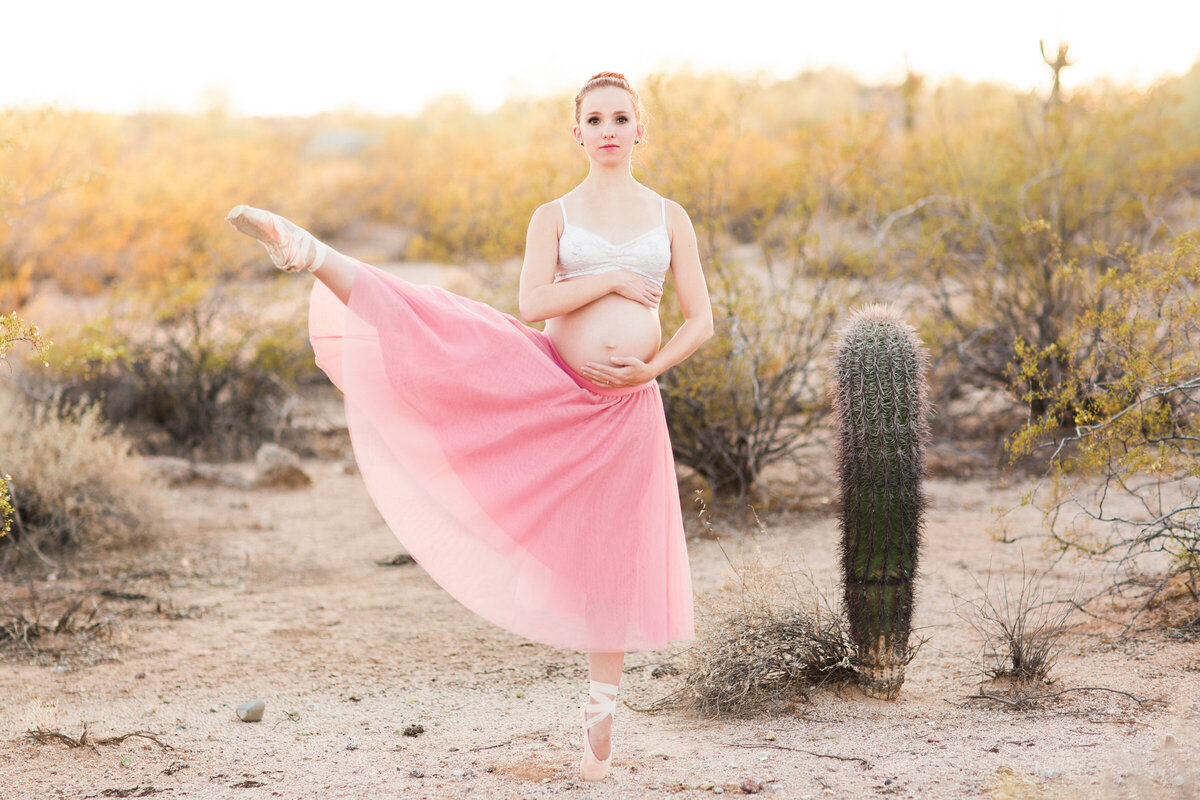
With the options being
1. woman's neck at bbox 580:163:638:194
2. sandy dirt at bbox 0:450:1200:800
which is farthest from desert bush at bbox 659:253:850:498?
woman's neck at bbox 580:163:638:194

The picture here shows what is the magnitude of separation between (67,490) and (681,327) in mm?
4900

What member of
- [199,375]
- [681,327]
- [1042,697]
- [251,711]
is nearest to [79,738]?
[251,711]

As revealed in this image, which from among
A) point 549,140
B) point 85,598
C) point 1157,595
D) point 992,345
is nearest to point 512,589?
point 1157,595

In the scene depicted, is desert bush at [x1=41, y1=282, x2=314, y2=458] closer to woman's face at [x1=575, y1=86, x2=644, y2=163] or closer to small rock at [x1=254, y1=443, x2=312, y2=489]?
small rock at [x1=254, y1=443, x2=312, y2=489]

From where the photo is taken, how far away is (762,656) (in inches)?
146

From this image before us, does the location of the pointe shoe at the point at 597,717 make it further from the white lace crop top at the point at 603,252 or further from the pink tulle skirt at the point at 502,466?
the white lace crop top at the point at 603,252

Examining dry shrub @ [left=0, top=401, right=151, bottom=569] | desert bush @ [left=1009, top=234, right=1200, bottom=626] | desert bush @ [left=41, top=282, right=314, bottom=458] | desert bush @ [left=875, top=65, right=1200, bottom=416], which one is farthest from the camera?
desert bush @ [left=41, top=282, right=314, bottom=458]

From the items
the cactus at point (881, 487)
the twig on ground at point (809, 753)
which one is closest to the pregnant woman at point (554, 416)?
the twig on ground at point (809, 753)

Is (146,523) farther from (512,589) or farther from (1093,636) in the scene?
(1093,636)

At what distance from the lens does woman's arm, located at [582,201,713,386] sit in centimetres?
314

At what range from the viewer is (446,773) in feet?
10.8

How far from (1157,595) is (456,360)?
337 cm

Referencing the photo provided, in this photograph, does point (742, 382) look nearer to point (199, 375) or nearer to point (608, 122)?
point (608, 122)

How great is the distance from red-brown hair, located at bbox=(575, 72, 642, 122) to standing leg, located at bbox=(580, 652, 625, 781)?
1.72m
